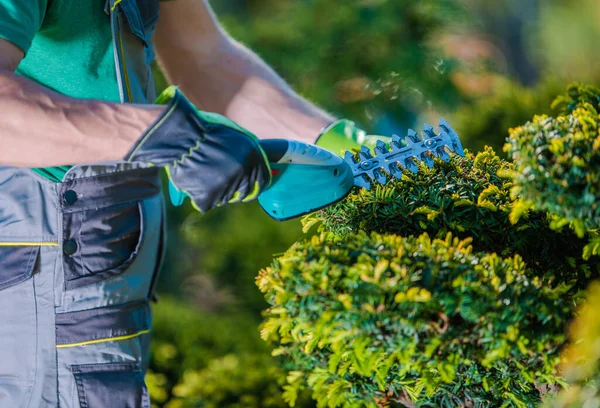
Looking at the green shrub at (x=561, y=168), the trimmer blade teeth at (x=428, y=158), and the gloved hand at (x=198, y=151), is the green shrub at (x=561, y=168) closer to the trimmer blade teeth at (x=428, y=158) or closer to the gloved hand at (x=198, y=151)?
the trimmer blade teeth at (x=428, y=158)

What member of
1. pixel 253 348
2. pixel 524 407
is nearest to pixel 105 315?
pixel 524 407

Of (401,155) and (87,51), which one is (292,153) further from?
(87,51)

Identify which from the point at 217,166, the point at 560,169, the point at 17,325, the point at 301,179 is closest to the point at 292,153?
the point at 301,179

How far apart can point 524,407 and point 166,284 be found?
4500mm

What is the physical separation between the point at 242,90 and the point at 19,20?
0.84 meters

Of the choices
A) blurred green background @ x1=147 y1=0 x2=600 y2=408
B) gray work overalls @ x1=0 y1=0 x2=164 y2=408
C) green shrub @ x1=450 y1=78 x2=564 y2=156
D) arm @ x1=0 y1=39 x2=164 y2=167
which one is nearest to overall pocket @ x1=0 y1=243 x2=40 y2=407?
gray work overalls @ x1=0 y1=0 x2=164 y2=408

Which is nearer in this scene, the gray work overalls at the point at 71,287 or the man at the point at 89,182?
the man at the point at 89,182

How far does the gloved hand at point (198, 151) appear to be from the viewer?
126 cm

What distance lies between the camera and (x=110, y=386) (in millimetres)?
1594

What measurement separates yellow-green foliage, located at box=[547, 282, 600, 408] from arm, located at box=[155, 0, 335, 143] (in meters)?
1.13

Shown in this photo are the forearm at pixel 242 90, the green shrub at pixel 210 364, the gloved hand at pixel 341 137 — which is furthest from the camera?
the green shrub at pixel 210 364

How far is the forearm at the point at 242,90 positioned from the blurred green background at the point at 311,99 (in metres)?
0.90

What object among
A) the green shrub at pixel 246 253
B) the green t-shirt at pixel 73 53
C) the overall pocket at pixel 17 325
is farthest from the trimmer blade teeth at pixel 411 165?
the green shrub at pixel 246 253

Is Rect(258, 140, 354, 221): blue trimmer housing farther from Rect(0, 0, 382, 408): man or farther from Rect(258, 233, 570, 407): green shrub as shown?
Rect(258, 233, 570, 407): green shrub
